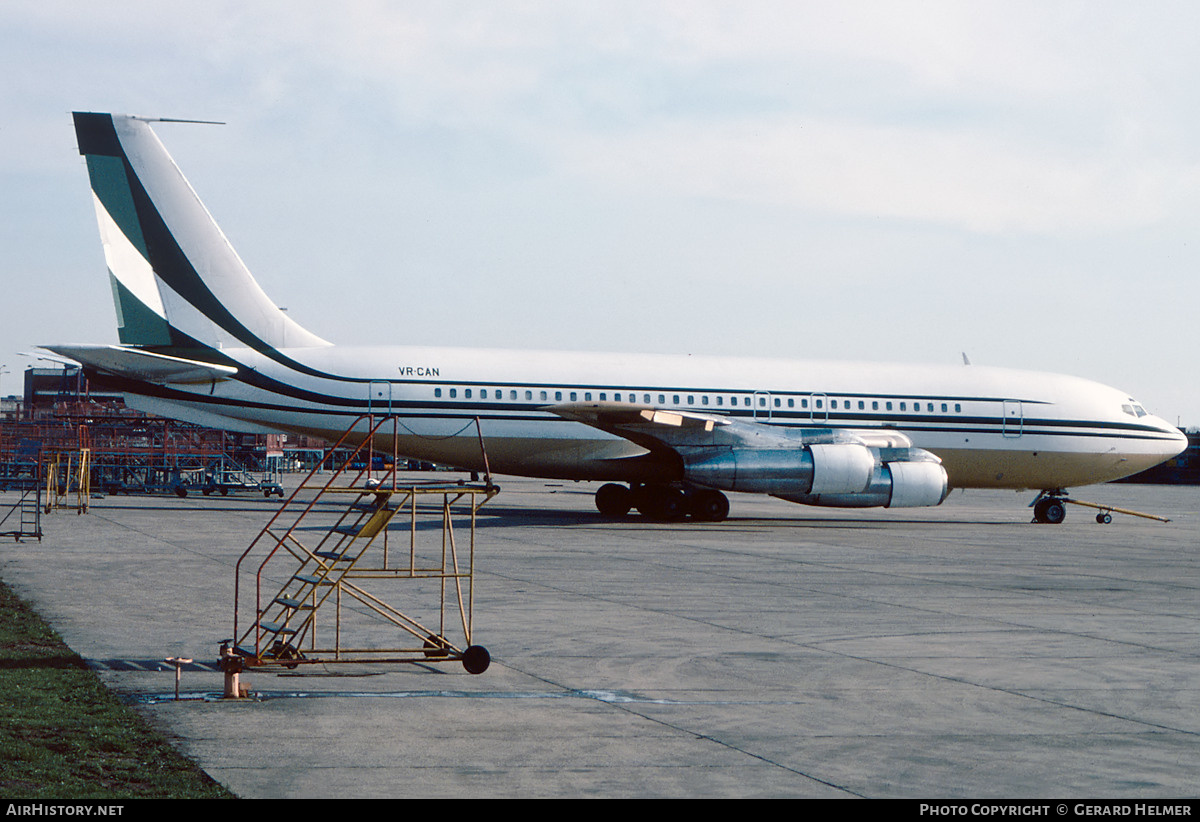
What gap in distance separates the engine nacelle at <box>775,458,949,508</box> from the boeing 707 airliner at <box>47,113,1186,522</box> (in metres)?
0.04

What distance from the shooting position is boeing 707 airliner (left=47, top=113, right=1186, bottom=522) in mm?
29281

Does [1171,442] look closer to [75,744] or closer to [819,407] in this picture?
[819,407]

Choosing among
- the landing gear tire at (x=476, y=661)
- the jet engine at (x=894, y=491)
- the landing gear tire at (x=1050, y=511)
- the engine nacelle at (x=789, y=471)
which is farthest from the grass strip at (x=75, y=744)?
the landing gear tire at (x=1050, y=511)

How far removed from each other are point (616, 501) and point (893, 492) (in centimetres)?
767

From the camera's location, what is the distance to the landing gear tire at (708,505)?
102 feet

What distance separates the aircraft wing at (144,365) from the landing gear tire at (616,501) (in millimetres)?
10214

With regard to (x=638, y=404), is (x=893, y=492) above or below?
below

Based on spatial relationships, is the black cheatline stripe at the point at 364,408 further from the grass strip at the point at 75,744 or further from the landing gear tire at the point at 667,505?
the grass strip at the point at 75,744

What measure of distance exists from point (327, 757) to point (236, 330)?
80.0 feet

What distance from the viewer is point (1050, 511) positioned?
35312 millimetres

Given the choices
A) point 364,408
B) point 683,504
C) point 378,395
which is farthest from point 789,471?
point 364,408

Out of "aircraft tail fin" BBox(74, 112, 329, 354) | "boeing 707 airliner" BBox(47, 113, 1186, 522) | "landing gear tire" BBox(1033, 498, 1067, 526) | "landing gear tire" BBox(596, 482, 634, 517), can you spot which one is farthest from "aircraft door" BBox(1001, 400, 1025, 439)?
"aircraft tail fin" BBox(74, 112, 329, 354)

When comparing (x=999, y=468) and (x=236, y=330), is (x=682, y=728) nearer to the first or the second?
(x=236, y=330)

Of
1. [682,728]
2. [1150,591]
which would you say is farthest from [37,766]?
[1150,591]
